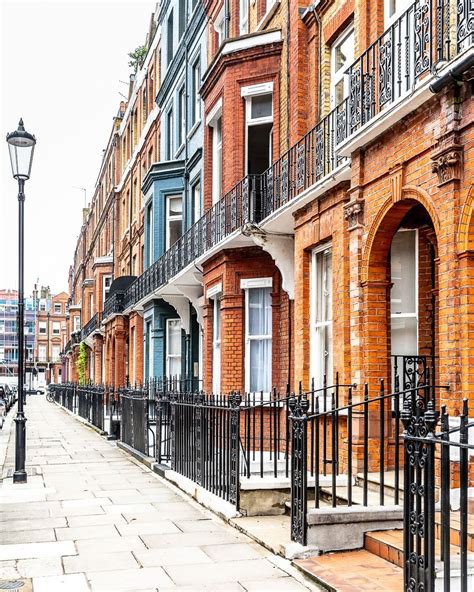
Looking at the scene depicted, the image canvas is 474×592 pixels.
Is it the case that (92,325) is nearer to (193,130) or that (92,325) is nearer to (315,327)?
(193,130)

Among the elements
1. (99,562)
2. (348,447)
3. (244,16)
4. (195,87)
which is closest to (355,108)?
(348,447)

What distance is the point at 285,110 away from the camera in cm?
1409

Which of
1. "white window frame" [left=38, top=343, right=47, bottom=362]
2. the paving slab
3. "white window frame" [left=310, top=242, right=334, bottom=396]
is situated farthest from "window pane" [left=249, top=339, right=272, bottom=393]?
"white window frame" [left=38, top=343, right=47, bottom=362]

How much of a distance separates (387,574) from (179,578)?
64.8 inches

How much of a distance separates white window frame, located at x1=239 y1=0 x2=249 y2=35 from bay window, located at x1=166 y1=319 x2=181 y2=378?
976 centimetres

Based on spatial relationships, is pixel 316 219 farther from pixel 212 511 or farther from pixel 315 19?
pixel 212 511

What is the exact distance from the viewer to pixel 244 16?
16750 mm

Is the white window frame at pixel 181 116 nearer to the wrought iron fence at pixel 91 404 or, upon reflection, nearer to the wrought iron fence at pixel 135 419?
the wrought iron fence at pixel 91 404

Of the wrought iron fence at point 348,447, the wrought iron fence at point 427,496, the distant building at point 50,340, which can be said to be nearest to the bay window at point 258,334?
the wrought iron fence at point 348,447

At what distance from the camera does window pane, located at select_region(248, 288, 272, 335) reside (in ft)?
48.7

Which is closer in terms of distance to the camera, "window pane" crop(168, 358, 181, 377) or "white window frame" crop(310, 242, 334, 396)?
"white window frame" crop(310, 242, 334, 396)

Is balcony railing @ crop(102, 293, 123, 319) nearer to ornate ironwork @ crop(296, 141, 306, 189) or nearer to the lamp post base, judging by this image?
the lamp post base

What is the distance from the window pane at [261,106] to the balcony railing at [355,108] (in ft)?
5.00

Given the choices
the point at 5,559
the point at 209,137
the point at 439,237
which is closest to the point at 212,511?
the point at 5,559
